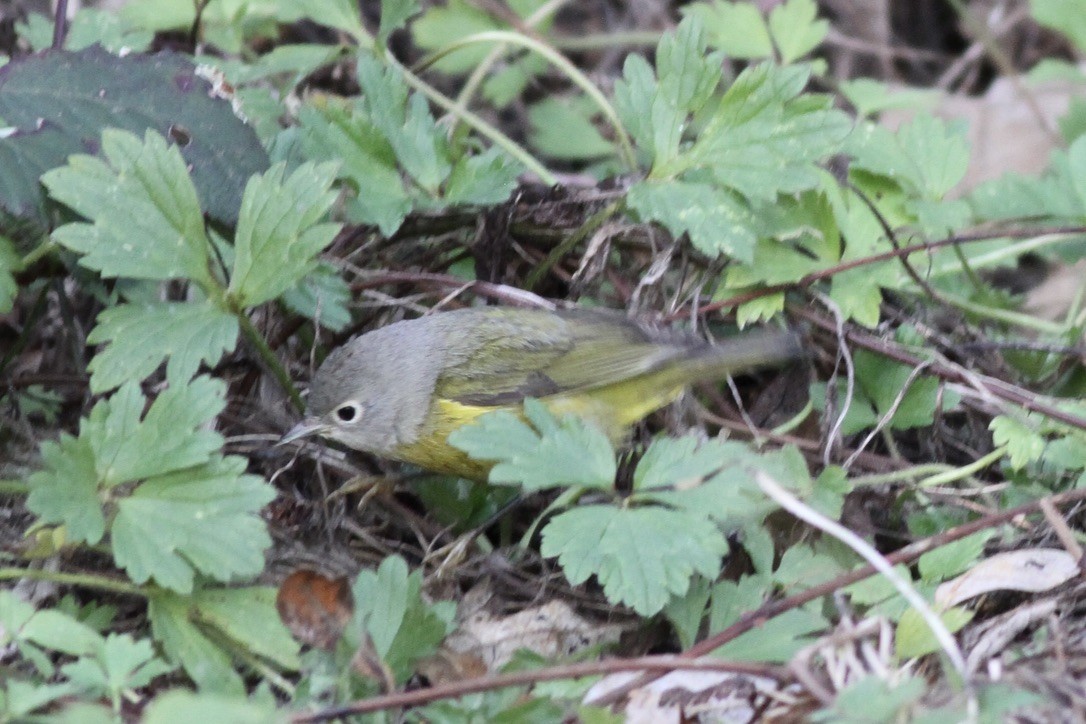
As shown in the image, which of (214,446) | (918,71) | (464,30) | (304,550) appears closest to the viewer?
(214,446)

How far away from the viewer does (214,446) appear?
2646 mm

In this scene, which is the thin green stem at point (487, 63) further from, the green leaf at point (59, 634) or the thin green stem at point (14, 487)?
the green leaf at point (59, 634)

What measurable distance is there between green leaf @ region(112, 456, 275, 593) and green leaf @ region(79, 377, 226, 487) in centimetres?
4

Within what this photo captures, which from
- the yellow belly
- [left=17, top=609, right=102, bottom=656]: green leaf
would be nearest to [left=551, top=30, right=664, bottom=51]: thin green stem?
the yellow belly

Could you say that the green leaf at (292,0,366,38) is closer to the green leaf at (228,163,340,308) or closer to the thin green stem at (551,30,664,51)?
the green leaf at (228,163,340,308)

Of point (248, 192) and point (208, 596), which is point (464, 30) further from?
point (208, 596)

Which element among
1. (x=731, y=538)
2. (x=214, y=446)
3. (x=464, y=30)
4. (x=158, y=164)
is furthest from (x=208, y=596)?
(x=464, y=30)

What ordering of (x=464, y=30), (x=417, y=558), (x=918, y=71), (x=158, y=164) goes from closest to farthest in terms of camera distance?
1. (x=158, y=164)
2. (x=417, y=558)
3. (x=464, y=30)
4. (x=918, y=71)

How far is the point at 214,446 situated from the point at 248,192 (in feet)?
2.06

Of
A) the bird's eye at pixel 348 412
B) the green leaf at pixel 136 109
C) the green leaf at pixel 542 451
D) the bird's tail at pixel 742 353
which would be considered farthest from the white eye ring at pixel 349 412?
the bird's tail at pixel 742 353

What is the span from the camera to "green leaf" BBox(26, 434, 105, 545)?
8.42ft

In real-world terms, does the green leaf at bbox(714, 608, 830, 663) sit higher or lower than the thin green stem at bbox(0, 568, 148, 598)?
lower

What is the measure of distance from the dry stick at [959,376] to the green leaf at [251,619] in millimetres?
1779

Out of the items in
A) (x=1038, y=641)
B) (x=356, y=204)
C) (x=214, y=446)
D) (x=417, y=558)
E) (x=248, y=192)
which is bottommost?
(x=417, y=558)
